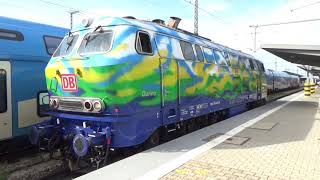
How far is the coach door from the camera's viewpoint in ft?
27.6

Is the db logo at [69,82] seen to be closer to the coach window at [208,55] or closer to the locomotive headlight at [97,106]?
the locomotive headlight at [97,106]

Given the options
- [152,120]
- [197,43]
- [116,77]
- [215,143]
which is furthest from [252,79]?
[116,77]

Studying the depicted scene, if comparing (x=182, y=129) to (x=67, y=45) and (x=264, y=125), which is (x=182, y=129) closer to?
(x=264, y=125)

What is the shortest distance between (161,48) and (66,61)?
A: 2.09m

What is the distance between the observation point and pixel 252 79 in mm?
17875

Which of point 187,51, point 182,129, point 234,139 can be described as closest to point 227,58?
point 187,51

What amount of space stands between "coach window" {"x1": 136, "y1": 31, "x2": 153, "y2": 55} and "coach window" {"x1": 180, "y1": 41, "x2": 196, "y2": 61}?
166cm

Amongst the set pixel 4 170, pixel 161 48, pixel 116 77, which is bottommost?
pixel 4 170

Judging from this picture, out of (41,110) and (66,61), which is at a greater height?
(66,61)

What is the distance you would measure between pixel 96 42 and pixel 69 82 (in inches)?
39.9

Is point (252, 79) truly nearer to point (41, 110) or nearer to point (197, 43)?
point (197, 43)

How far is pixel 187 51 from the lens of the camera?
987 cm

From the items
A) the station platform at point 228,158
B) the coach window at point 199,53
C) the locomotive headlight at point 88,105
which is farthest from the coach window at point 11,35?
the coach window at point 199,53

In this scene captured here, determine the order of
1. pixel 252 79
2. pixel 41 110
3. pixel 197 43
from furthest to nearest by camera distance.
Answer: pixel 252 79 → pixel 197 43 → pixel 41 110
